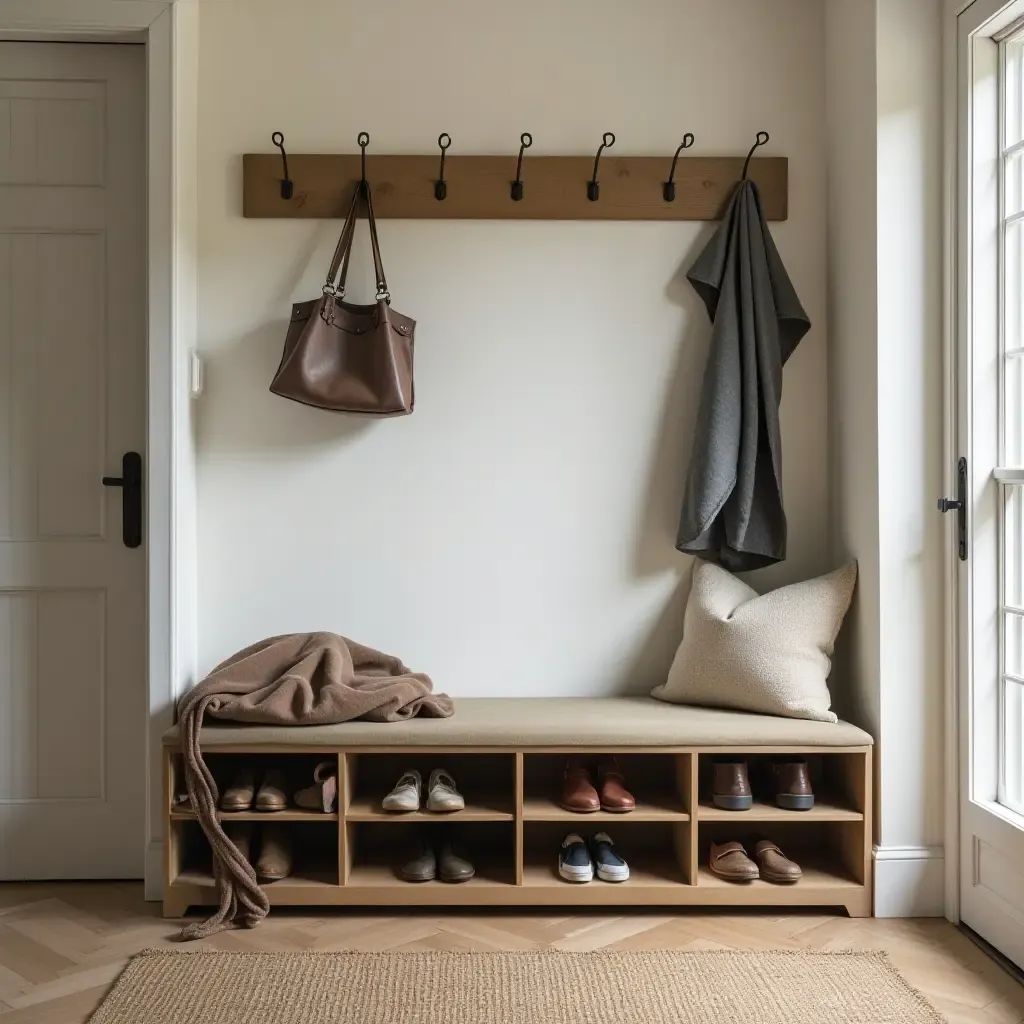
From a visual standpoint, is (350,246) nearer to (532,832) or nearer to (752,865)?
(532,832)

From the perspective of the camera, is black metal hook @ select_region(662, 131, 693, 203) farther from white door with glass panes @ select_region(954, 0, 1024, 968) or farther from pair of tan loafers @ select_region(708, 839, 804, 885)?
pair of tan loafers @ select_region(708, 839, 804, 885)

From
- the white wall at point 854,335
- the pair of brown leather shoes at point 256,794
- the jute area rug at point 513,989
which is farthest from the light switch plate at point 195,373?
the white wall at point 854,335

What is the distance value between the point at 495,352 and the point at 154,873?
154 cm

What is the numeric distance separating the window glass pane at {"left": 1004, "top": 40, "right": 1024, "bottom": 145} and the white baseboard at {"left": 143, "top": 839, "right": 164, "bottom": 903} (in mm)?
2508

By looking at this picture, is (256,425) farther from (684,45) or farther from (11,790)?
(684,45)

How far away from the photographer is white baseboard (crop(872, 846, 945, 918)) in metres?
2.30

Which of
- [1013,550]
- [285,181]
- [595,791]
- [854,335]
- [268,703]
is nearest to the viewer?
[1013,550]

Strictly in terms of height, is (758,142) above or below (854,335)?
above

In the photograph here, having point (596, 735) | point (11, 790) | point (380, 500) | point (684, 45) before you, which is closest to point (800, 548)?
point (596, 735)

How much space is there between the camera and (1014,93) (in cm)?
214

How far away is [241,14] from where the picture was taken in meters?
2.61

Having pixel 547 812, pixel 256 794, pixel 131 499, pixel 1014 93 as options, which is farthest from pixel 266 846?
pixel 1014 93

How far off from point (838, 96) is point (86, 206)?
1932 mm

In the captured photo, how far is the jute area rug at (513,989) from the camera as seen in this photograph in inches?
72.7
